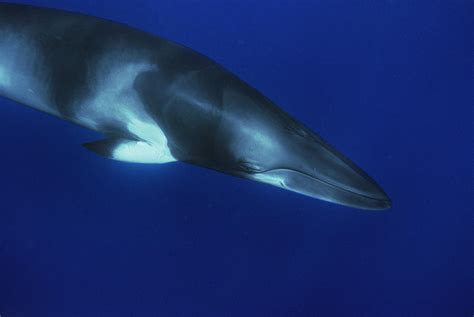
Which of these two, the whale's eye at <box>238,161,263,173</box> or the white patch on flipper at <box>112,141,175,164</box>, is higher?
the white patch on flipper at <box>112,141,175,164</box>

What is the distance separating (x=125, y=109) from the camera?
19.4 feet

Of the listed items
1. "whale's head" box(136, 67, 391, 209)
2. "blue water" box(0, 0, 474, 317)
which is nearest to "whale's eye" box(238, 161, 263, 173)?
"whale's head" box(136, 67, 391, 209)

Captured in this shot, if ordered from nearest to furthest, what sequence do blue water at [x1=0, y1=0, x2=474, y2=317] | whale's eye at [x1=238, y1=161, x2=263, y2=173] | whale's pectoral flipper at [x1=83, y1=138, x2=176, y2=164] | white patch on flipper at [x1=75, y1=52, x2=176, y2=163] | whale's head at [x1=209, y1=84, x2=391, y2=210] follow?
whale's head at [x1=209, y1=84, x2=391, y2=210], whale's eye at [x1=238, y1=161, x2=263, y2=173], white patch on flipper at [x1=75, y1=52, x2=176, y2=163], whale's pectoral flipper at [x1=83, y1=138, x2=176, y2=164], blue water at [x1=0, y1=0, x2=474, y2=317]

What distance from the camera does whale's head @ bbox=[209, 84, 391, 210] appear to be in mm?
5281

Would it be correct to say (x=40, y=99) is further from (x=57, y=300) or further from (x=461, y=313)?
(x=461, y=313)

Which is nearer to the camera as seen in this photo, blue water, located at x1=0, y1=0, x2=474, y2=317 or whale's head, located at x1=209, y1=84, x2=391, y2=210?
whale's head, located at x1=209, y1=84, x2=391, y2=210

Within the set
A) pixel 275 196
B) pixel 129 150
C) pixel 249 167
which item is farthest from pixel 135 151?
pixel 275 196

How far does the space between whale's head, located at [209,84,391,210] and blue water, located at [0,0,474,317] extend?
319 centimetres

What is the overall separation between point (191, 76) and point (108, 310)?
18.5ft

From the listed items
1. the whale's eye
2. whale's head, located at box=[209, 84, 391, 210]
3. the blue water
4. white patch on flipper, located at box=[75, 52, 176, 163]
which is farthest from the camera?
the blue water

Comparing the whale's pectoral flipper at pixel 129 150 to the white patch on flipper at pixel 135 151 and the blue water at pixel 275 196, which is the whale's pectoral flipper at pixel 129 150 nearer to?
the white patch on flipper at pixel 135 151

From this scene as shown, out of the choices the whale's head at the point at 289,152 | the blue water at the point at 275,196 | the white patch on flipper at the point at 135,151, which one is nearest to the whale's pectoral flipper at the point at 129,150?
the white patch on flipper at the point at 135,151

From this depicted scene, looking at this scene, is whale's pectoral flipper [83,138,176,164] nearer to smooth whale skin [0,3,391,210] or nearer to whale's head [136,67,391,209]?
smooth whale skin [0,3,391,210]

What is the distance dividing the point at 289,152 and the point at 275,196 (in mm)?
3397
